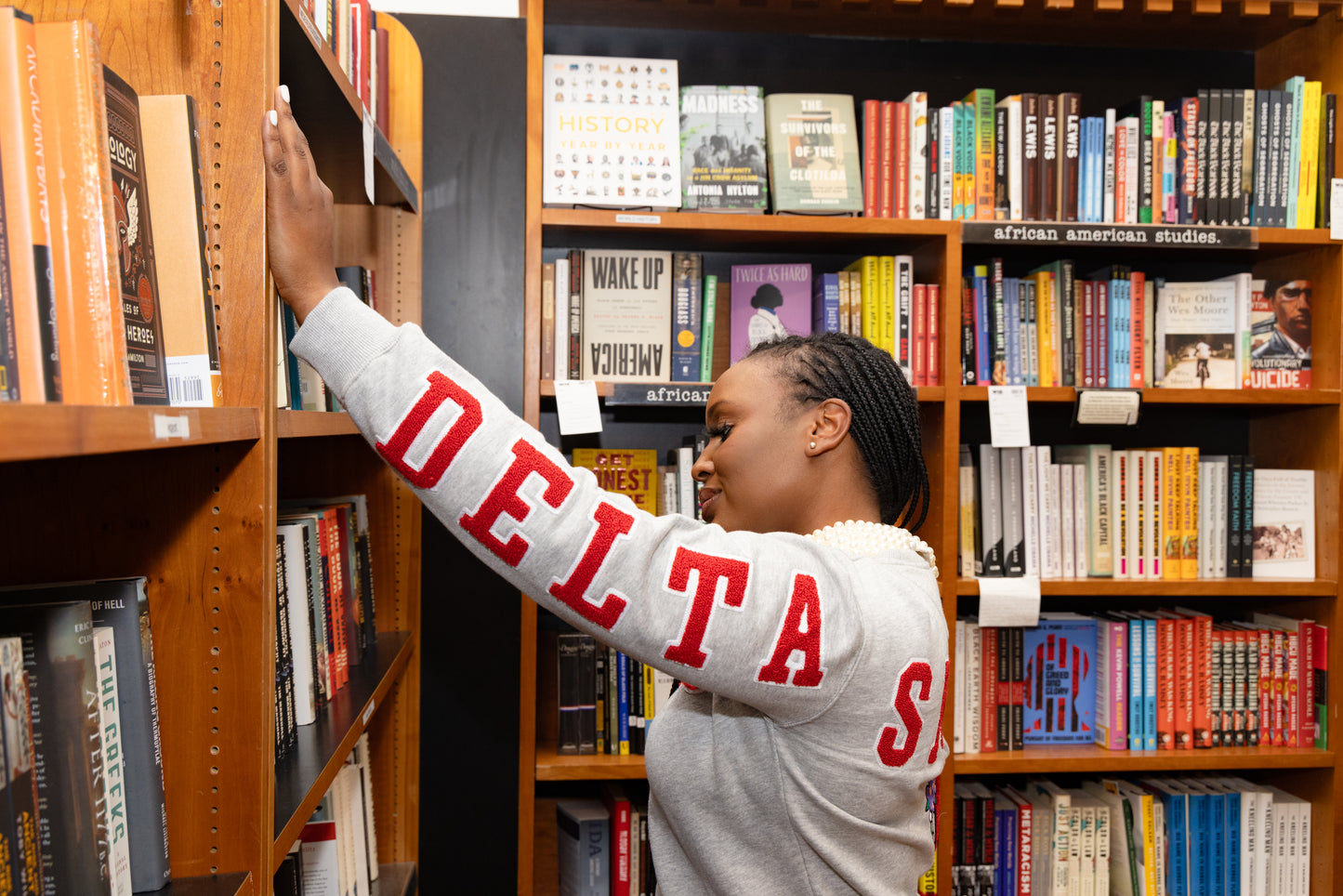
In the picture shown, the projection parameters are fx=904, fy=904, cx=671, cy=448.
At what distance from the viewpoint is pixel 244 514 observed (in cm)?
89

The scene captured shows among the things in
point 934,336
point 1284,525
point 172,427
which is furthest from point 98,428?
point 1284,525

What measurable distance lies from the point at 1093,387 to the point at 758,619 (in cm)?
161

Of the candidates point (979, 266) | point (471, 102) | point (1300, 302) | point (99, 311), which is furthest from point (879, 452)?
point (1300, 302)

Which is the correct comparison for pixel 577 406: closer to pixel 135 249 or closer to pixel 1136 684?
pixel 135 249

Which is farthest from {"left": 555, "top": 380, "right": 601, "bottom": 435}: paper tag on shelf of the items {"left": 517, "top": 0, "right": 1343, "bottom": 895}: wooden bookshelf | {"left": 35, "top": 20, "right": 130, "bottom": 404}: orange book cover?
{"left": 35, "top": 20, "right": 130, "bottom": 404}: orange book cover

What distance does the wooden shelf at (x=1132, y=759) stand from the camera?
2.05 metres

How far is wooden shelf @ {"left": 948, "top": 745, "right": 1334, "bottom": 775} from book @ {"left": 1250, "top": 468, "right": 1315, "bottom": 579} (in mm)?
416

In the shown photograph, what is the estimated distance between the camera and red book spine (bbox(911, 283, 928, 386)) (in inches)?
81.3

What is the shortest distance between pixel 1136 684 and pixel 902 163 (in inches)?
53.0

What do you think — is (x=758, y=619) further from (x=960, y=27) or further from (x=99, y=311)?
(x=960, y=27)

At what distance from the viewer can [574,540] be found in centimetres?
75

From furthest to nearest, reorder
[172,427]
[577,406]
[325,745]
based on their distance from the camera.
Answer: [577,406], [325,745], [172,427]

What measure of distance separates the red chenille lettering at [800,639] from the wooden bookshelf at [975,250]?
120 cm

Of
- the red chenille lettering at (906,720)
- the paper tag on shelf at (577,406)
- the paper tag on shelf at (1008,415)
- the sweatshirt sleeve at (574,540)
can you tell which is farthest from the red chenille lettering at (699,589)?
the paper tag on shelf at (1008,415)
